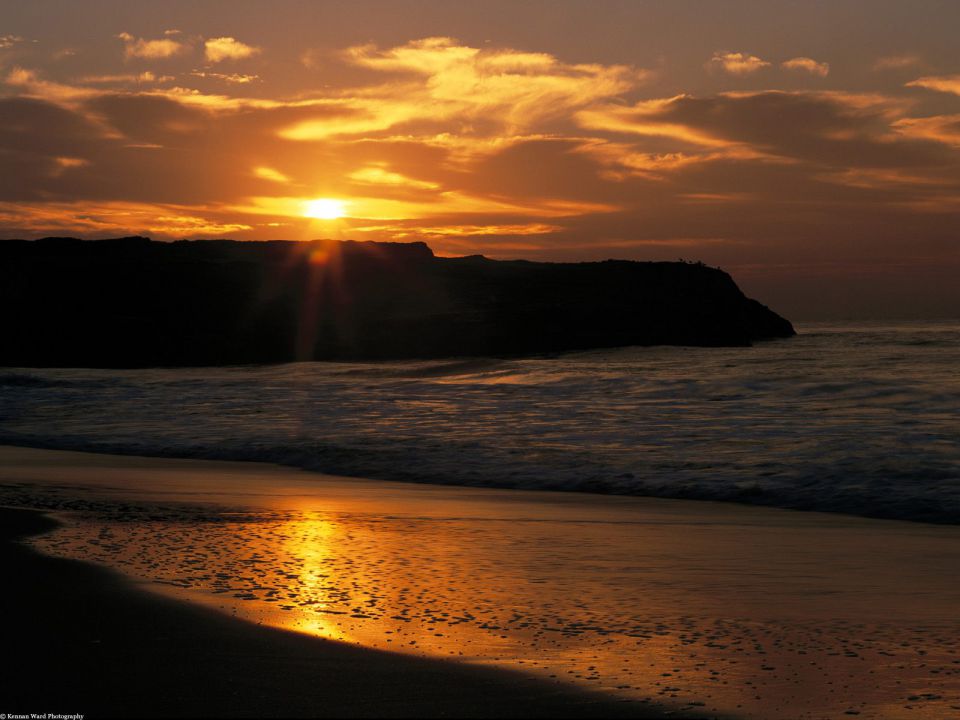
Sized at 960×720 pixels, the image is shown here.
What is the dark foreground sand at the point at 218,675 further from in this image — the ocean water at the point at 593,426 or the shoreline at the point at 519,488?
the ocean water at the point at 593,426

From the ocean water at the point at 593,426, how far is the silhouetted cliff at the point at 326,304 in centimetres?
1518

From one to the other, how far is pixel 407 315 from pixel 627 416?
28.6 m

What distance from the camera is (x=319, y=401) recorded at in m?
20.4

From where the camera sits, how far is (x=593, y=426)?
14922 mm

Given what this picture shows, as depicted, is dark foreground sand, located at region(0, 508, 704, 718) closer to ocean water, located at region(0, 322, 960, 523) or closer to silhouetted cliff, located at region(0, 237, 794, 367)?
ocean water, located at region(0, 322, 960, 523)

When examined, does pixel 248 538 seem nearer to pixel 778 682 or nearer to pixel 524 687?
pixel 524 687

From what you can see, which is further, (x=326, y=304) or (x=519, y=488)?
(x=326, y=304)

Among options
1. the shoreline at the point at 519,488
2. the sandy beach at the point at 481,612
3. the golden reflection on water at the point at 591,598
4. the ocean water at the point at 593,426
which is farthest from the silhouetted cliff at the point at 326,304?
the golden reflection on water at the point at 591,598

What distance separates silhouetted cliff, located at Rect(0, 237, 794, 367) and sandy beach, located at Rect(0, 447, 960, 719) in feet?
103

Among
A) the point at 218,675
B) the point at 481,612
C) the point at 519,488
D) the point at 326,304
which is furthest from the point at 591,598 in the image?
the point at 326,304

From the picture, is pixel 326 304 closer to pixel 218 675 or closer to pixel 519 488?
pixel 519 488

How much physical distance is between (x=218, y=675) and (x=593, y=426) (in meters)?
11.1

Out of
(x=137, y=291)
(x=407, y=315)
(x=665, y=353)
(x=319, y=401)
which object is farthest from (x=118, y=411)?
(x=137, y=291)

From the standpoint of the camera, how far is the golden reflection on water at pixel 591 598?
4.09 metres
